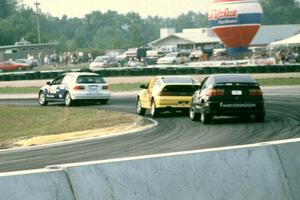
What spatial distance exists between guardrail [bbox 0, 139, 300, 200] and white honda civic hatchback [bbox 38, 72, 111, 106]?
84.2 feet

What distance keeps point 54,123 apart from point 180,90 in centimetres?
490

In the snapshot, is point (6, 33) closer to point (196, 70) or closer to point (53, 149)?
point (196, 70)

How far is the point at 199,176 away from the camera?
242 inches

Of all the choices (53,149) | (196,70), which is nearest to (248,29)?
(196,70)

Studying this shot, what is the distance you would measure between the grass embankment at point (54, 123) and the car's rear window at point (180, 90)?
54.4 inches

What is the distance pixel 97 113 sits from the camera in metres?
28.1

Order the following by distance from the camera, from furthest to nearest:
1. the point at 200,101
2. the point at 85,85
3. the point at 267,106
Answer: the point at 85,85 → the point at 267,106 → the point at 200,101

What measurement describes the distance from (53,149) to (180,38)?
371ft

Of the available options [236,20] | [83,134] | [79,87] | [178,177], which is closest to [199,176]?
[178,177]

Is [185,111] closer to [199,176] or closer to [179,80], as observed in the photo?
[179,80]

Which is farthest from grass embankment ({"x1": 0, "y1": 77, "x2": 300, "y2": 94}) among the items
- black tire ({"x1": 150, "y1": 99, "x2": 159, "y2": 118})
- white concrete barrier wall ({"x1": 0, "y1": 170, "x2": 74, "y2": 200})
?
white concrete barrier wall ({"x1": 0, "y1": 170, "x2": 74, "y2": 200})

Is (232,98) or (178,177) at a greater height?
(178,177)

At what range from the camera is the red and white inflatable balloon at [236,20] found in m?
78.2

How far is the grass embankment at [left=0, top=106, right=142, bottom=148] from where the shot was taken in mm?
20375
